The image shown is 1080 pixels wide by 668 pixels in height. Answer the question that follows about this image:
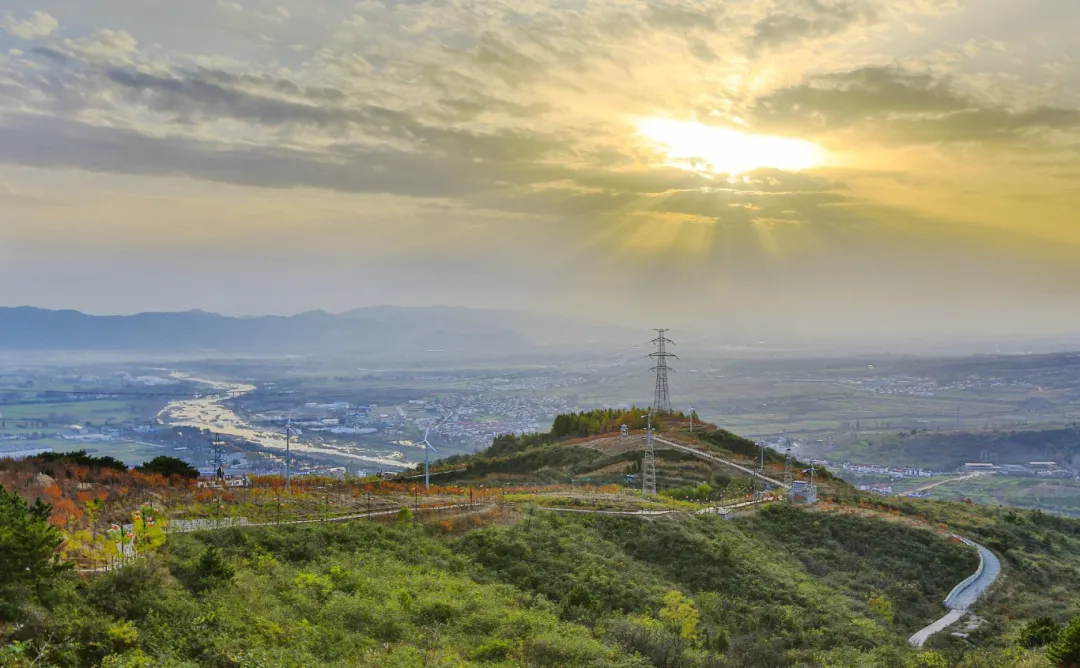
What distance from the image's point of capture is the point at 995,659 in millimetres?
21703

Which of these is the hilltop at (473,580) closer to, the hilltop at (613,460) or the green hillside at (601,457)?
the hilltop at (613,460)

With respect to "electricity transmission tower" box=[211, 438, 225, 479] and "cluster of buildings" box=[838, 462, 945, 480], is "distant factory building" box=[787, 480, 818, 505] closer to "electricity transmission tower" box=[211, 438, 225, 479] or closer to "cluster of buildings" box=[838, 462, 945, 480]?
"electricity transmission tower" box=[211, 438, 225, 479]

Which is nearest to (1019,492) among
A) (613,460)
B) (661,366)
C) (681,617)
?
(661,366)

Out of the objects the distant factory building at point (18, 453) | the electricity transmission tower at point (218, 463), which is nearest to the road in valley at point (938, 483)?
the electricity transmission tower at point (218, 463)

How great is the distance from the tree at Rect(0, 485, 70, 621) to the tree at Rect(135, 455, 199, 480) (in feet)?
59.1

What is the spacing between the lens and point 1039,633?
78.4ft

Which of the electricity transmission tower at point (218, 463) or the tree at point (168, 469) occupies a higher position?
the tree at point (168, 469)

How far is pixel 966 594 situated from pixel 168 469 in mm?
37672

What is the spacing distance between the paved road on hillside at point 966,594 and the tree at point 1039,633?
3372mm

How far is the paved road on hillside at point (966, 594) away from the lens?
28.0m

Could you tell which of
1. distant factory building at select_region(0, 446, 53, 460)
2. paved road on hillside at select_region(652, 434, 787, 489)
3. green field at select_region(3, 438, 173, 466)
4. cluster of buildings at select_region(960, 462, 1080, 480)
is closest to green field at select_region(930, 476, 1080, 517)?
cluster of buildings at select_region(960, 462, 1080, 480)

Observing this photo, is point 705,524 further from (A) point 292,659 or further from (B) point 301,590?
(A) point 292,659

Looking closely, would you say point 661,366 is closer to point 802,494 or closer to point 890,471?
point 802,494

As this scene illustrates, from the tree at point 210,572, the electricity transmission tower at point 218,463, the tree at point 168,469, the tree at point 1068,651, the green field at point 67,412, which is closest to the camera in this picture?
the tree at point 1068,651
